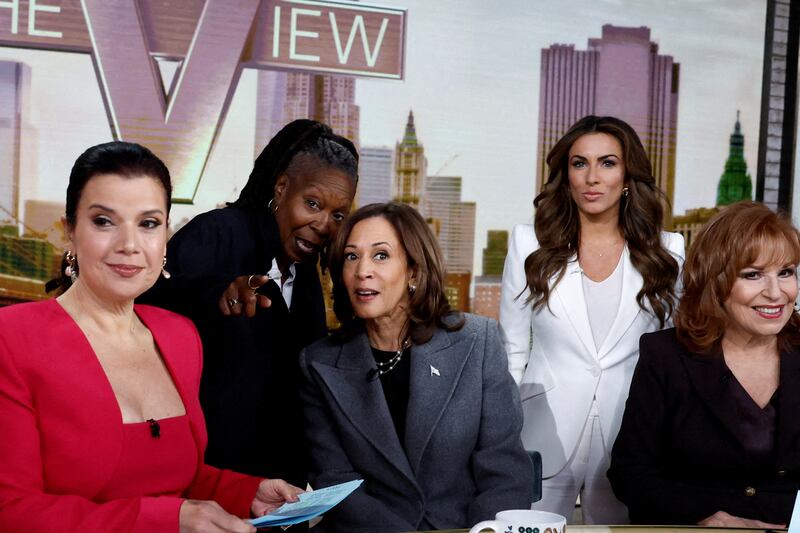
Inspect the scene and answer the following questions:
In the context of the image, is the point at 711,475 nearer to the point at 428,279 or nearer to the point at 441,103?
the point at 428,279

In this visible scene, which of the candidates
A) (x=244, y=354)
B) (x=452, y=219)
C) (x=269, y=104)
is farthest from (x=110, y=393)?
(x=452, y=219)

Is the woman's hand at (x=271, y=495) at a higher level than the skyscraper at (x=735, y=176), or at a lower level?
lower

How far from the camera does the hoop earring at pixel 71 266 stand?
197 centimetres

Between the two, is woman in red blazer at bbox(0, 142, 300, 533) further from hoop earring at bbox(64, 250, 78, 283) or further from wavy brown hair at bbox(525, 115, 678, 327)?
wavy brown hair at bbox(525, 115, 678, 327)

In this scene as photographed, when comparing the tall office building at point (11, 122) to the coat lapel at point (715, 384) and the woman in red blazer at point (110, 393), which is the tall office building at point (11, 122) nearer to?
the woman in red blazer at point (110, 393)

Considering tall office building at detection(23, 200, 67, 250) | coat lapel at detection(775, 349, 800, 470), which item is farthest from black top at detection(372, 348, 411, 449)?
tall office building at detection(23, 200, 67, 250)

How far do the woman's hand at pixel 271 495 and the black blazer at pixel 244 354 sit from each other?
1.40 ft

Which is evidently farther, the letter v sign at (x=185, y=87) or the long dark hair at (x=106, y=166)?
the letter v sign at (x=185, y=87)

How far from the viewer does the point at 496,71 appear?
512cm

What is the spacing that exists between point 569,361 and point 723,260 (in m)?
0.69

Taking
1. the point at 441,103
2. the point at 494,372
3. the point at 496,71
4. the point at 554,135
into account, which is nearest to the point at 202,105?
the point at 441,103

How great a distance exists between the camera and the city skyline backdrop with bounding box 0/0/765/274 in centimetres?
457

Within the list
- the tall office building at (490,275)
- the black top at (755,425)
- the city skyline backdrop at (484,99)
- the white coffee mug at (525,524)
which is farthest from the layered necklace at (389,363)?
the tall office building at (490,275)

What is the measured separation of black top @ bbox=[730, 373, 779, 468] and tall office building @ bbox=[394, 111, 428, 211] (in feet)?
9.31
